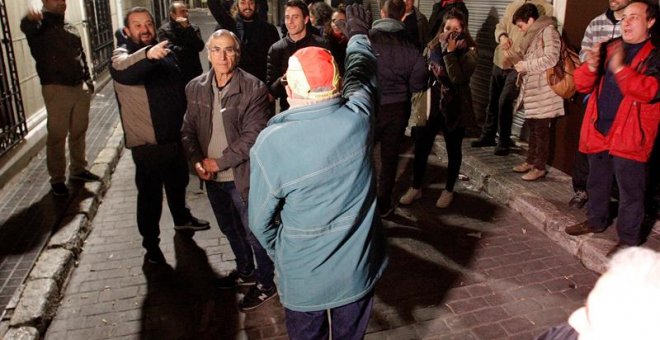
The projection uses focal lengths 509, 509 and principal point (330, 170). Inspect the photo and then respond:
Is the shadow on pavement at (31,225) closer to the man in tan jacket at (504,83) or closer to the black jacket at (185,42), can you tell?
the black jacket at (185,42)

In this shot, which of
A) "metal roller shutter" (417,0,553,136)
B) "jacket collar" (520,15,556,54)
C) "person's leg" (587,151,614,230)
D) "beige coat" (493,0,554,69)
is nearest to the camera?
"person's leg" (587,151,614,230)

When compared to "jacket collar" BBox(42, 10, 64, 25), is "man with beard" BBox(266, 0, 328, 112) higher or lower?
lower

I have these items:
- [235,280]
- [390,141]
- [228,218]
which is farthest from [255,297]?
[390,141]

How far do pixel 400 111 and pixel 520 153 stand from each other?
2.74m

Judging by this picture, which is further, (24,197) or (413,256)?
(24,197)

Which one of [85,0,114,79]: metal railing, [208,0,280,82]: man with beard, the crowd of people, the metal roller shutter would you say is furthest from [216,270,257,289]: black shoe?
[85,0,114,79]: metal railing

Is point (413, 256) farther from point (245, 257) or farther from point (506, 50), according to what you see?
point (506, 50)

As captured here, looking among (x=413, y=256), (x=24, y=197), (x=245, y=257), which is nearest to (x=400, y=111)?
(x=413, y=256)

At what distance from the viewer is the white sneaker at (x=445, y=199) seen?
5.83 meters

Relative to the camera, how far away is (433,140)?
566cm

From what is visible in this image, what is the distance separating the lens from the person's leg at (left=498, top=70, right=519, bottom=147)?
6.73 metres

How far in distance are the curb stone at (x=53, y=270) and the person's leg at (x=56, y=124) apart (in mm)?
369

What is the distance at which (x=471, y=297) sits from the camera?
4.12 meters

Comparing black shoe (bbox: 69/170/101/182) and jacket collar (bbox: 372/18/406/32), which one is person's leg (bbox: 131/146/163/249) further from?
jacket collar (bbox: 372/18/406/32)
